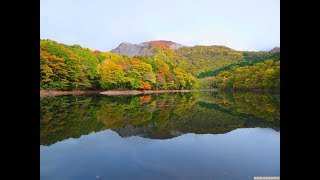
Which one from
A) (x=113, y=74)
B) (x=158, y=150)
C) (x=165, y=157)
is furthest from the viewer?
(x=113, y=74)

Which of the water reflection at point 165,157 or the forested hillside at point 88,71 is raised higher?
the forested hillside at point 88,71

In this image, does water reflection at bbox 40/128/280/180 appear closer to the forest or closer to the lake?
the lake

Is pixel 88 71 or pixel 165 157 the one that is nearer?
pixel 165 157

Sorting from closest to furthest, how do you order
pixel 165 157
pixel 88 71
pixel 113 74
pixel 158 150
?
pixel 165 157 < pixel 158 150 < pixel 88 71 < pixel 113 74

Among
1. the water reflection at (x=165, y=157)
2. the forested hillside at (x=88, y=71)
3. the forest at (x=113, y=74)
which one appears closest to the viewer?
the water reflection at (x=165, y=157)

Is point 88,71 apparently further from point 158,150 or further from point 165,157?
point 165,157

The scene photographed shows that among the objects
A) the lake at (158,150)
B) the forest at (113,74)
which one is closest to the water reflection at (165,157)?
the lake at (158,150)

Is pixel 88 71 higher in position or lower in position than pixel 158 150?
higher

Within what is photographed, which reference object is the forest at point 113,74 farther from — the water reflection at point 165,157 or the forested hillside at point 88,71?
the water reflection at point 165,157

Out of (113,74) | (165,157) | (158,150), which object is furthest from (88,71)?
(165,157)
